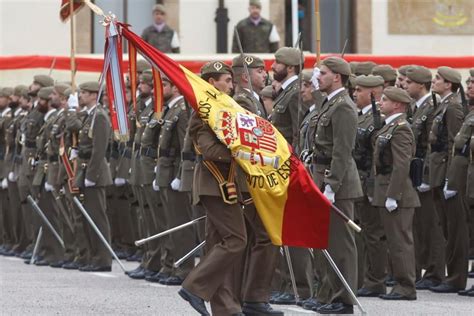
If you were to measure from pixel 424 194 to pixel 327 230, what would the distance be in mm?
3548

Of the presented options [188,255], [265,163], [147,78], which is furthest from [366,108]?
[147,78]

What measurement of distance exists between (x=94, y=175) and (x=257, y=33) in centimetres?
778

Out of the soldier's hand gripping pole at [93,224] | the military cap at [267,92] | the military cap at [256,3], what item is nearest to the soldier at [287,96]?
the military cap at [267,92]

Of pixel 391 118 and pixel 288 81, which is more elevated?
pixel 288 81

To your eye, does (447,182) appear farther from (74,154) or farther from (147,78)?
(74,154)

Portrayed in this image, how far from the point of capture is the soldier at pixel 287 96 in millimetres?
15477

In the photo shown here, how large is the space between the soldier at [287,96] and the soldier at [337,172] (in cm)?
91

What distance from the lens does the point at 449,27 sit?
29.8 metres

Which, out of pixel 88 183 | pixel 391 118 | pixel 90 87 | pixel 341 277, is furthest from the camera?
pixel 90 87

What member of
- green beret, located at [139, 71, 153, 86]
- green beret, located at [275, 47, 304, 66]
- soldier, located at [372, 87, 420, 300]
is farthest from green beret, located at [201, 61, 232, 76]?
green beret, located at [139, 71, 153, 86]

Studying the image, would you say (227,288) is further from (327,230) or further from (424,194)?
(424,194)

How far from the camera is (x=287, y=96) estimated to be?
50.9ft

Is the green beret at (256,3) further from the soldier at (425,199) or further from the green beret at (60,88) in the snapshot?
the soldier at (425,199)

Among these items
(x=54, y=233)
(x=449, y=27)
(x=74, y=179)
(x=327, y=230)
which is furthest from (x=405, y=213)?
(x=449, y=27)
